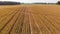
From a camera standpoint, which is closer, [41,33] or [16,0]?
[41,33]

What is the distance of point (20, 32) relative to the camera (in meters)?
0.22

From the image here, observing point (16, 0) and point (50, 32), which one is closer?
point (50, 32)

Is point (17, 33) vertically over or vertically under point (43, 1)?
over

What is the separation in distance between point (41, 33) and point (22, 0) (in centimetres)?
227

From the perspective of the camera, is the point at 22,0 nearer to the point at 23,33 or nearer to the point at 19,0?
the point at 19,0

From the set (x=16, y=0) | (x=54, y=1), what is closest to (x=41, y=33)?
(x=16, y=0)

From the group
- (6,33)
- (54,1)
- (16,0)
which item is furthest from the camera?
(54,1)

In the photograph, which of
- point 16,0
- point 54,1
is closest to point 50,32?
point 16,0

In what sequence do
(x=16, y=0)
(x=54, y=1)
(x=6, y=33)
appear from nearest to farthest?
(x=6, y=33), (x=16, y=0), (x=54, y=1)

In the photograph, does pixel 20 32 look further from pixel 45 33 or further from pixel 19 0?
pixel 19 0

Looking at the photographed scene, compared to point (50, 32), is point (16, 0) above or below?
below

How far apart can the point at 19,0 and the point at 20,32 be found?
2.21 meters

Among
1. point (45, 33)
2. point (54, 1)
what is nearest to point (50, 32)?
point (45, 33)

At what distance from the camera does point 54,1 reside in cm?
255
